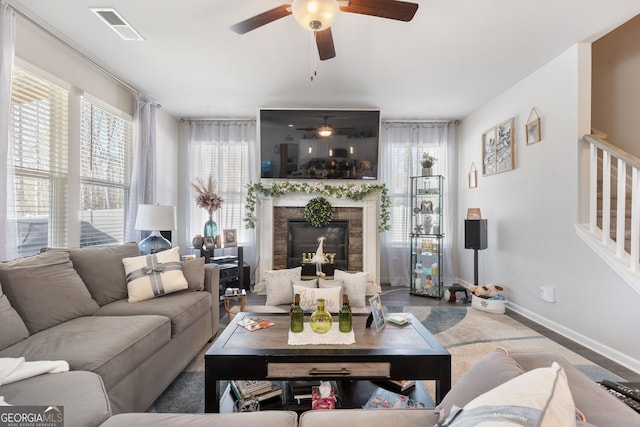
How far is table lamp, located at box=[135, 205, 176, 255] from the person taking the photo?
3158 millimetres

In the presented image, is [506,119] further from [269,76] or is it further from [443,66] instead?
[269,76]

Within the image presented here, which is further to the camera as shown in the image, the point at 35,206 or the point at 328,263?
the point at 328,263

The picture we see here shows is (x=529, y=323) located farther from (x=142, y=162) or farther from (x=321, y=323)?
(x=142, y=162)

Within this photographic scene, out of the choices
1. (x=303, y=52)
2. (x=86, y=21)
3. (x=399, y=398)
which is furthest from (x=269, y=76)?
(x=399, y=398)

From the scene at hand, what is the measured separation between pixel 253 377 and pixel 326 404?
1.28ft

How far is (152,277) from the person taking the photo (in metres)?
2.25

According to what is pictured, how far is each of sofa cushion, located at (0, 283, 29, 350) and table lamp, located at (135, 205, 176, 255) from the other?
1648 millimetres

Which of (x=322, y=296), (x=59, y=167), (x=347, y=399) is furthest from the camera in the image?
(x=59, y=167)

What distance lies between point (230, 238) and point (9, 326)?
9.44 feet

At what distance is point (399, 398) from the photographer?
1.50 metres

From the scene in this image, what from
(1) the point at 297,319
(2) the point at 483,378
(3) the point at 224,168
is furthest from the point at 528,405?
(3) the point at 224,168

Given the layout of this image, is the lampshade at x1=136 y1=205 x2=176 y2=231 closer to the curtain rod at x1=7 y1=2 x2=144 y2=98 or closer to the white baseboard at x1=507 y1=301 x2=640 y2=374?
the curtain rod at x1=7 y1=2 x2=144 y2=98

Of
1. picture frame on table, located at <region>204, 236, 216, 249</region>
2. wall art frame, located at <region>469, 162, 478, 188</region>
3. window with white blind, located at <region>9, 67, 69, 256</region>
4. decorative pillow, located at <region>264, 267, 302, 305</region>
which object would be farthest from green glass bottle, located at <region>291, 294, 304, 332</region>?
wall art frame, located at <region>469, 162, 478, 188</region>

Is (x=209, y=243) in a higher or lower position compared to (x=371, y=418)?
higher
